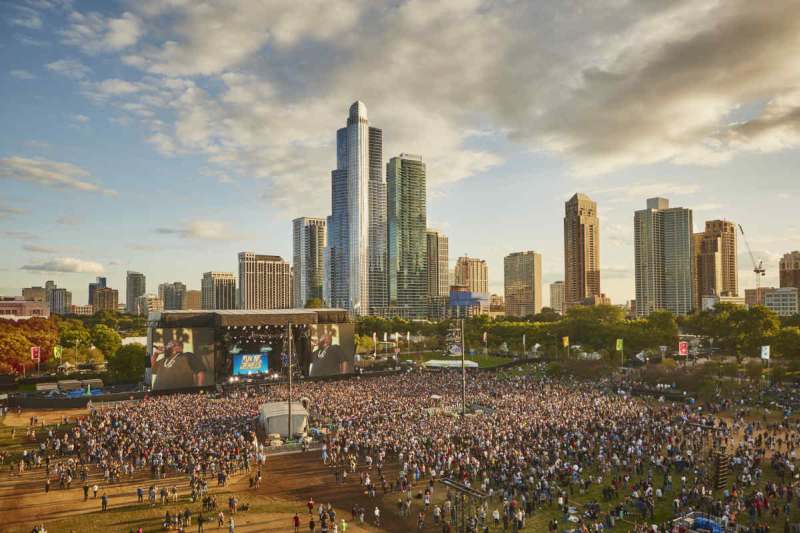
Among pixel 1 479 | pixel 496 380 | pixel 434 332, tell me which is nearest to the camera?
pixel 1 479

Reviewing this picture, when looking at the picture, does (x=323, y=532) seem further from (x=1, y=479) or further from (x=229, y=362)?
(x=229, y=362)

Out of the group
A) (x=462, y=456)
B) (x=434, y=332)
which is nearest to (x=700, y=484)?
(x=462, y=456)

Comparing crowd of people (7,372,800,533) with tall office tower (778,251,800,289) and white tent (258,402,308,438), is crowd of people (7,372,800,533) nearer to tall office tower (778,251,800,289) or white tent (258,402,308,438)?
white tent (258,402,308,438)

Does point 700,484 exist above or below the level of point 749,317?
below

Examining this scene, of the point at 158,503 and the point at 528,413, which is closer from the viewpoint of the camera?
the point at 158,503

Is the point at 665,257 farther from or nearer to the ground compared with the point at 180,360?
farther from the ground

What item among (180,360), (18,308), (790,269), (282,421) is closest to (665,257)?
(790,269)

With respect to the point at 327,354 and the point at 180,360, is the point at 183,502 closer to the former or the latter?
the point at 180,360
